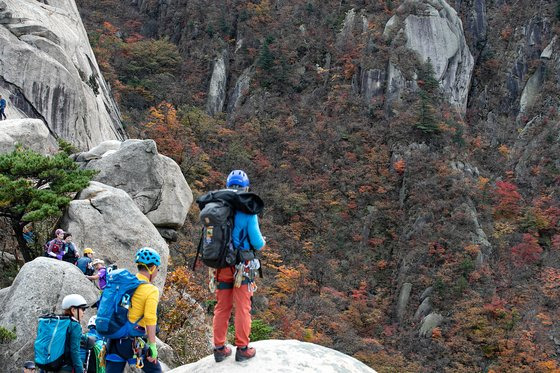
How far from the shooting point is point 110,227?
1048 centimetres

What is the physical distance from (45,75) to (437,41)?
972 inches

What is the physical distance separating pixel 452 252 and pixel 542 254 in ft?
15.2

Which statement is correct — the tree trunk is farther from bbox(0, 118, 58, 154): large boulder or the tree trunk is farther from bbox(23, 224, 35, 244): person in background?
bbox(0, 118, 58, 154): large boulder

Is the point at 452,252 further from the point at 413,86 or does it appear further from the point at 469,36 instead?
the point at 469,36

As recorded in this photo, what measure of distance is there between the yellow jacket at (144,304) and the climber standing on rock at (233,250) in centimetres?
55

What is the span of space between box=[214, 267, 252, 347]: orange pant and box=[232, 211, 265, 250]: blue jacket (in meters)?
0.27

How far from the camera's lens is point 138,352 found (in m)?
4.87

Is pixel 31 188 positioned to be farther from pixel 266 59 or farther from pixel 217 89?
pixel 217 89

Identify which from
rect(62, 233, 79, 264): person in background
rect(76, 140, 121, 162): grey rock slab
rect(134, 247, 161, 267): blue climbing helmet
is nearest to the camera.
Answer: rect(134, 247, 161, 267): blue climbing helmet

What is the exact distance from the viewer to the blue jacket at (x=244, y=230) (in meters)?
4.84

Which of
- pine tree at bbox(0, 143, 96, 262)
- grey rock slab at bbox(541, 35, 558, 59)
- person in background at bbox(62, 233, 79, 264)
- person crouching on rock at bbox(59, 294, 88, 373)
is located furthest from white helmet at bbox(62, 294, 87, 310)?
grey rock slab at bbox(541, 35, 558, 59)

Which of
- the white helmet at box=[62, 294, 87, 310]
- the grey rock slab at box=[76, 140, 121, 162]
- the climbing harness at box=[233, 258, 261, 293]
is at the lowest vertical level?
the grey rock slab at box=[76, 140, 121, 162]

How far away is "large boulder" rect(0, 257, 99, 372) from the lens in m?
6.77

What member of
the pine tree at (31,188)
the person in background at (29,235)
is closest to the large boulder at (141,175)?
the person in background at (29,235)
